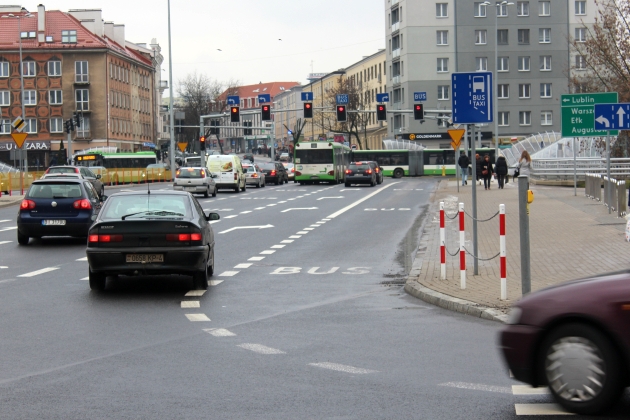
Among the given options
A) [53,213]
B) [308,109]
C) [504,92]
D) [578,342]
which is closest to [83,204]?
[53,213]

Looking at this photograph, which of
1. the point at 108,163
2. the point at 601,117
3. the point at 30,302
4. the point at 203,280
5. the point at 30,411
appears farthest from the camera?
the point at 108,163

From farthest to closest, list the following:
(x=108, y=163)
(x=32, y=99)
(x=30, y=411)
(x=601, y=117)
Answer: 1. (x=32, y=99)
2. (x=108, y=163)
3. (x=601, y=117)
4. (x=30, y=411)

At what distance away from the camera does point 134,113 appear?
381 feet

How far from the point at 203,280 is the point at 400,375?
21.6 ft

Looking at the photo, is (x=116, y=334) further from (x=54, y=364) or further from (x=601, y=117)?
(x=601, y=117)

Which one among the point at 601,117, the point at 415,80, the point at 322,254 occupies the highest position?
the point at 415,80

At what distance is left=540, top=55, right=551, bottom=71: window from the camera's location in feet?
341

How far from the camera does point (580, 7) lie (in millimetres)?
104438

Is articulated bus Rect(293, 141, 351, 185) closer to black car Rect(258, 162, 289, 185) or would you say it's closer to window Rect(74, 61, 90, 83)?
black car Rect(258, 162, 289, 185)

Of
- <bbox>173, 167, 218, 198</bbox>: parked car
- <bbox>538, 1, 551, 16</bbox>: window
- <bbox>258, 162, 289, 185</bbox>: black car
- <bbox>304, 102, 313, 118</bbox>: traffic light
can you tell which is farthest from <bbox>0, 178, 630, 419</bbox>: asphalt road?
<bbox>538, 1, 551, 16</bbox>: window

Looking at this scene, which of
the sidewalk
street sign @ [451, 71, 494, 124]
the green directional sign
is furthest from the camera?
the green directional sign

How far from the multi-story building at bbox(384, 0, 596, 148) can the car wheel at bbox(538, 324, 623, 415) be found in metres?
97.0

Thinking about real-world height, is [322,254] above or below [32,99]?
below

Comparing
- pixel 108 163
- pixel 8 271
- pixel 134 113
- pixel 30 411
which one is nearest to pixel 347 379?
pixel 30 411
